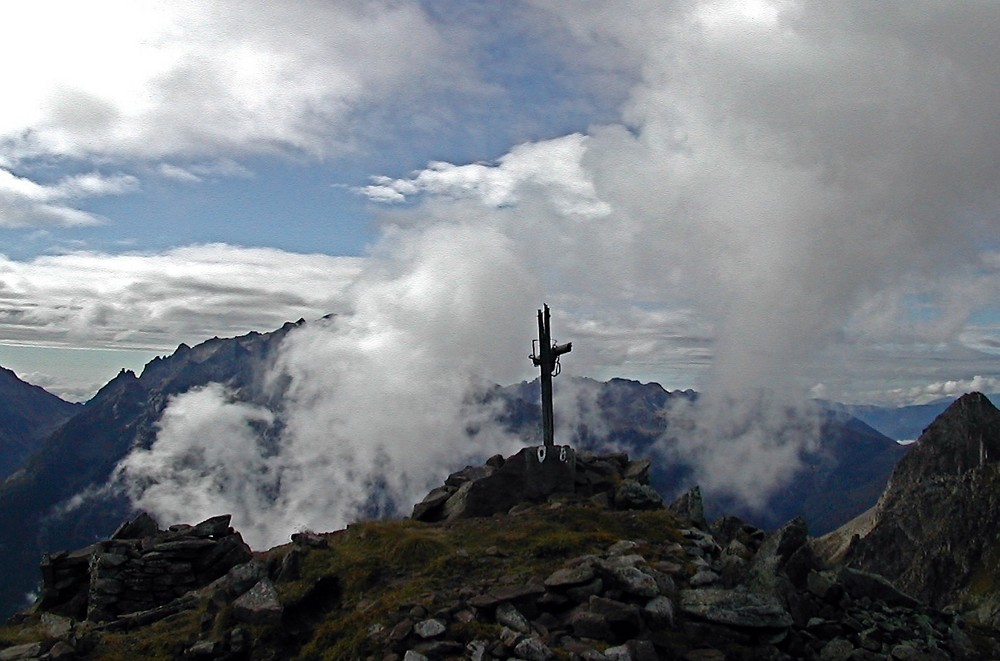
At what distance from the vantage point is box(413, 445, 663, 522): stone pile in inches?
1235

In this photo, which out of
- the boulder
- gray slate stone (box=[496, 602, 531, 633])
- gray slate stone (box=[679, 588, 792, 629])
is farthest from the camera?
the boulder

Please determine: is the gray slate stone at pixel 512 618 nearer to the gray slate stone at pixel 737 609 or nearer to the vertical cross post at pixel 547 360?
the gray slate stone at pixel 737 609

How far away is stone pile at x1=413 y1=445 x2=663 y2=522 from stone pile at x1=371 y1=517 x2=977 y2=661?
30.5ft

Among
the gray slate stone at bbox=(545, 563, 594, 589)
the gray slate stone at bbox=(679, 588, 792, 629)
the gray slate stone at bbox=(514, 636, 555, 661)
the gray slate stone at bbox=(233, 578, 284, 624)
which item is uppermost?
the gray slate stone at bbox=(545, 563, 594, 589)

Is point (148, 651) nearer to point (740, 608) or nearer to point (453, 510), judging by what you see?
point (453, 510)

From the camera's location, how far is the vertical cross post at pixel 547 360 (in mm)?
35125

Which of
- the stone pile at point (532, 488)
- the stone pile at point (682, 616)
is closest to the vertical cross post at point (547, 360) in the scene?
the stone pile at point (532, 488)

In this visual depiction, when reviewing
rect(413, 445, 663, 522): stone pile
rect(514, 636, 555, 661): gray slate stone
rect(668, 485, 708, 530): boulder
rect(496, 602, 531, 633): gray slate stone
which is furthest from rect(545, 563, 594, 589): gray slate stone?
rect(413, 445, 663, 522): stone pile

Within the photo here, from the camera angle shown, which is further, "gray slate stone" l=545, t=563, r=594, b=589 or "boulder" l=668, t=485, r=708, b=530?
"boulder" l=668, t=485, r=708, b=530

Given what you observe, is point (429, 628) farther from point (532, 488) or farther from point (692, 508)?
point (692, 508)

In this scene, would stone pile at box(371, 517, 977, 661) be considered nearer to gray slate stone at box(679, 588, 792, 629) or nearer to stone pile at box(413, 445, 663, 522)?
gray slate stone at box(679, 588, 792, 629)

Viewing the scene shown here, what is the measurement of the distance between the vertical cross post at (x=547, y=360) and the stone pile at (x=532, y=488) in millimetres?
2139

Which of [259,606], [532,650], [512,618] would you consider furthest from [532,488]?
[532,650]

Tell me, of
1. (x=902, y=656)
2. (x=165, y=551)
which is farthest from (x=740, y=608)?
(x=165, y=551)
